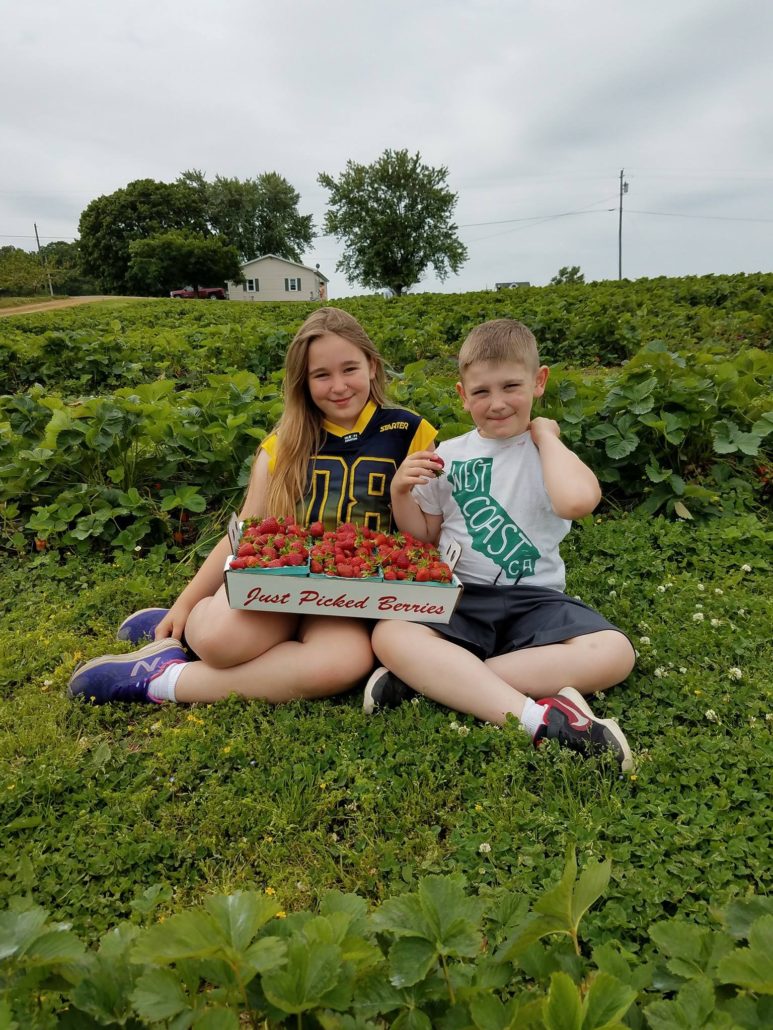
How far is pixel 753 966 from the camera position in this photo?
27.3 inches

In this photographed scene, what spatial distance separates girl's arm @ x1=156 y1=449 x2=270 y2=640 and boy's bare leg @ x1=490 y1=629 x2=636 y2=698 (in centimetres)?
117

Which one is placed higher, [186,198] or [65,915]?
[186,198]

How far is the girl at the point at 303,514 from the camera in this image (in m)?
2.38

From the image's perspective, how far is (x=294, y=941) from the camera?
0.74m

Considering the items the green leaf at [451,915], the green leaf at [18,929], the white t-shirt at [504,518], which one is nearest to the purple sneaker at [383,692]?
the white t-shirt at [504,518]

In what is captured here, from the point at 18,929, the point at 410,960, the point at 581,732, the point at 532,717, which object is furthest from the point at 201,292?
the point at 410,960

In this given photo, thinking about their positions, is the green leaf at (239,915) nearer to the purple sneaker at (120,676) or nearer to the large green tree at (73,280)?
the purple sneaker at (120,676)

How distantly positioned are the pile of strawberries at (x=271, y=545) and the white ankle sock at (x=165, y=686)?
0.54 meters

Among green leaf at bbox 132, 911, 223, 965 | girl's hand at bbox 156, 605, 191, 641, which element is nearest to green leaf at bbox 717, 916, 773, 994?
green leaf at bbox 132, 911, 223, 965

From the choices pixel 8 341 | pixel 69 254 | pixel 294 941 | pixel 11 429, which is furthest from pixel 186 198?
pixel 294 941

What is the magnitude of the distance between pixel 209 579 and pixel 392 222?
163 feet

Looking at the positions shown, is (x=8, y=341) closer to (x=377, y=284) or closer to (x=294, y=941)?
(x=294, y=941)

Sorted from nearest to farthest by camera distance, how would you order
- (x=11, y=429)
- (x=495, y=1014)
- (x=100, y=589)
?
(x=495, y=1014) < (x=100, y=589) < (x=11, y=429)

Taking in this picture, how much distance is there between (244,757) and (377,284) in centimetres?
5015
